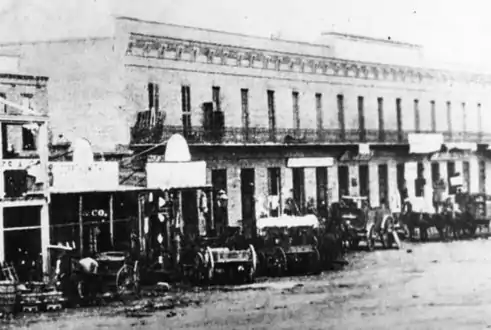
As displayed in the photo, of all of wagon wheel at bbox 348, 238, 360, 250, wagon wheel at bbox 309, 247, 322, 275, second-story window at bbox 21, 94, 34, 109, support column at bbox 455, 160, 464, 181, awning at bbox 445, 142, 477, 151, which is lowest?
wagon wheel at bbox 309, 247, 322, 275

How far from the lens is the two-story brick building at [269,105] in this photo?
30.1 ft

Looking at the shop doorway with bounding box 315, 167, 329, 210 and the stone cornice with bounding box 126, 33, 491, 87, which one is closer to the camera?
the stone cornice with bounding box 126, 33, 491, 87

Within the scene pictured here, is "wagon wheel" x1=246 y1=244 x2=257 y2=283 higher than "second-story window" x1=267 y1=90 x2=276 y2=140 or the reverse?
the reverse

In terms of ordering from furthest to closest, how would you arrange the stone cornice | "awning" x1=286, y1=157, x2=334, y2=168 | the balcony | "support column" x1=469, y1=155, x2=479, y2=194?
"support column" x1=469, y1=155, x2=479, y2=194
"awning" x1=286, y1=157, x2=334, y2=168
the stone cornice
the balcony

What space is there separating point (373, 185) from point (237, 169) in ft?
8.29

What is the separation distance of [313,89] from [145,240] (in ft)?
12.0

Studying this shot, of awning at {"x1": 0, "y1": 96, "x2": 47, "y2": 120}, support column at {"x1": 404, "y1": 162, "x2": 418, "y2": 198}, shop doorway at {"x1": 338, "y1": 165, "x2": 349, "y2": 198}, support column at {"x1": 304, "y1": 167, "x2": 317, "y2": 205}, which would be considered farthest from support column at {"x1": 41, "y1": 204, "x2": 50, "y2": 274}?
support column at {"x1": 404, "y1": 162, "x2": 418, "y2": 198}

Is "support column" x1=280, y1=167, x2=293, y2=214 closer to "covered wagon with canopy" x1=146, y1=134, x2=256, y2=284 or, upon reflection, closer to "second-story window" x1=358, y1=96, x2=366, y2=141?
"covered wagon with canopy" x1=146, y1=134, x2=256, y2=284

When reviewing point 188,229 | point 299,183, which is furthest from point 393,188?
point 188,229

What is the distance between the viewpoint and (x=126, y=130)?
372 inches

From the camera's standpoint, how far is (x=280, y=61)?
1167 cm

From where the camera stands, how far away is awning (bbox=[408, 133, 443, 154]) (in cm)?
1246

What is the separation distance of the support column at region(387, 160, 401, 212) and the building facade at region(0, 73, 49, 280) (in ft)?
19.0

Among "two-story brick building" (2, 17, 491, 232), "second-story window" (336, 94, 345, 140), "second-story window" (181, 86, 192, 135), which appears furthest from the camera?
"second-story window" (336, 94, 345, 140)
